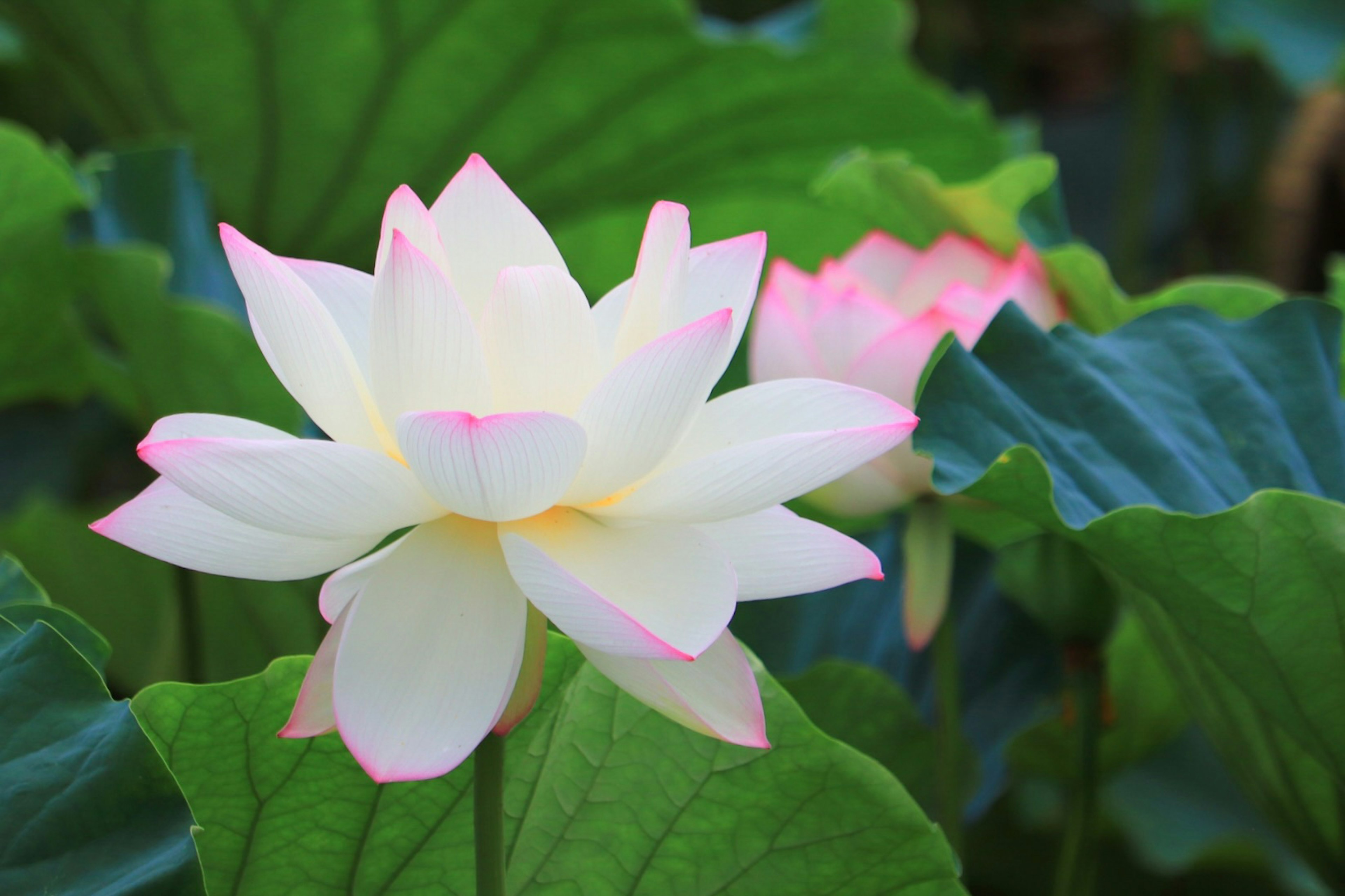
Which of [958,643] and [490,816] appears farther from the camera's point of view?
[958,643]

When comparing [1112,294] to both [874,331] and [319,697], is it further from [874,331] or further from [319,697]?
[319,697]

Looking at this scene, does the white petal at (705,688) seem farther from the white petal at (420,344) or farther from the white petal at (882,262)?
the white petal at (882,262)

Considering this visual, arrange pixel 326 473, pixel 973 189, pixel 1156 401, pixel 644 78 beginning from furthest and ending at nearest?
1. pixel 644 78
2. pixel 973 189
3. pixel 1156 401
4. pixel 326 473

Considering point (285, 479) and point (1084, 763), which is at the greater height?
point (285, 479)

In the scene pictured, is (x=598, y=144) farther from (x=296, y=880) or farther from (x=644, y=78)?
(x=296, y=880)

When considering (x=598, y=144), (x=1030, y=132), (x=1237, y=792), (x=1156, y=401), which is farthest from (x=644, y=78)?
(x=1237, y=792)

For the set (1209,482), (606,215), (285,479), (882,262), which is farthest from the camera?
(606,215)

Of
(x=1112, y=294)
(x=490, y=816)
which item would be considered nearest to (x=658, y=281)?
(x=490, y=816)
